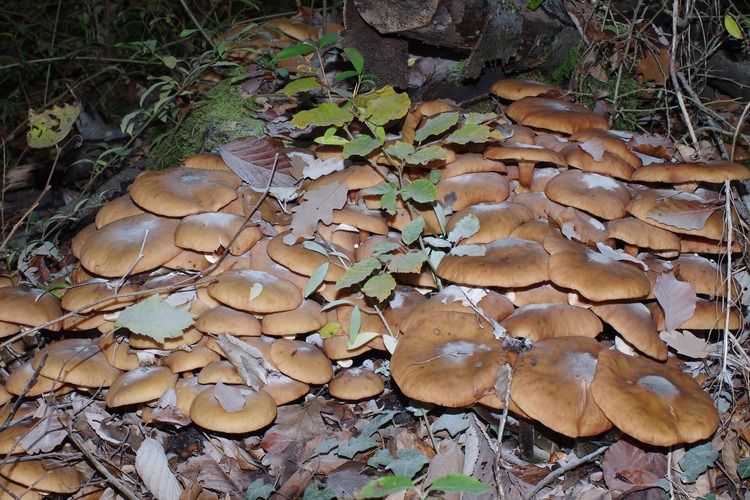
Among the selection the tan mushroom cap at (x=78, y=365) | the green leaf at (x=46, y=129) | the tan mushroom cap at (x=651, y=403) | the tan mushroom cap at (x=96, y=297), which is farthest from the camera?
the green leaf at (x=46, y=129)

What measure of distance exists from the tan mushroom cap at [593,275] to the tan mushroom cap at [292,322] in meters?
1.47

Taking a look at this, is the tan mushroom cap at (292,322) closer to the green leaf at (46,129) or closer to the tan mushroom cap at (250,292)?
the tan mushroom cap at (250,292)

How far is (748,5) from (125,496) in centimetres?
711

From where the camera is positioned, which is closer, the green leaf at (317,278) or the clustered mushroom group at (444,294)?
the clustered mushroom group at (444,294)

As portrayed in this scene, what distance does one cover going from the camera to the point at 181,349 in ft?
11.8

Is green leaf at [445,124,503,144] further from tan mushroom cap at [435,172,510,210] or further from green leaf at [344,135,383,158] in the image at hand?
green leaf at [344,135,383,158]

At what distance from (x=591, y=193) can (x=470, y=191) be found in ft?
2.54

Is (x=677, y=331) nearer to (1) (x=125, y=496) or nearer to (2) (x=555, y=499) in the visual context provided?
(2) (x=555, y=499)

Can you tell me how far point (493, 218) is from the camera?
3674mm

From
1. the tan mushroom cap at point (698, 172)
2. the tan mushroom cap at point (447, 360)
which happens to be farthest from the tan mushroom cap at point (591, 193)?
the tan mushroom cap at point (447, 360)

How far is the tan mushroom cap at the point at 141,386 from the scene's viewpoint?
133 inches

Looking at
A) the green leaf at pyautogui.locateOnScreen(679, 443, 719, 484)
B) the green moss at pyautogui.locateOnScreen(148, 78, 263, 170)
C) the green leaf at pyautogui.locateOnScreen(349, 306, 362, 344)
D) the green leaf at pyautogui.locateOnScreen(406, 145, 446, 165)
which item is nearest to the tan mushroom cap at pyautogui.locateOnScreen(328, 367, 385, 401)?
the green leaf at pyautogui.locateOnScreen(349, 306, 362, 344)

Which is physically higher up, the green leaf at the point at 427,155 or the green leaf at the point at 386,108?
the green leaf at the point at 386,108

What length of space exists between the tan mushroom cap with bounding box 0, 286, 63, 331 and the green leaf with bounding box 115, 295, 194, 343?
31.1 inches
